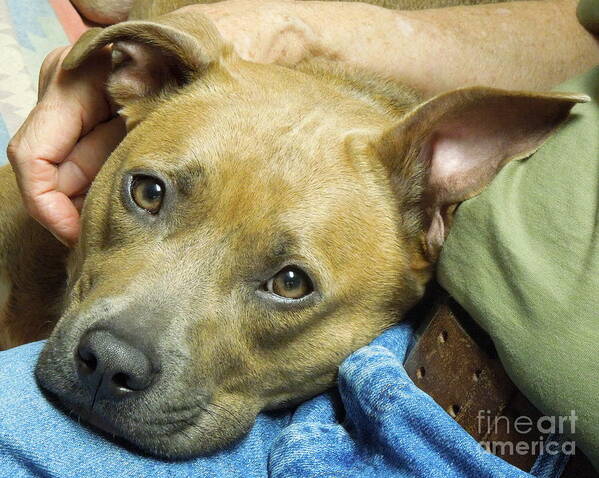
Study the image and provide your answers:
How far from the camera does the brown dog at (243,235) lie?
1.82 m

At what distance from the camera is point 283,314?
2.02 m

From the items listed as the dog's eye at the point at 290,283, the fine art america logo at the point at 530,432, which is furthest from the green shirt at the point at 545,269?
the dog's eye at the point at 290,283

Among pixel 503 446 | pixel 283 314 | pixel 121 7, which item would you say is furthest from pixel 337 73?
pixel 121 7

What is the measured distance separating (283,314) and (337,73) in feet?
3.61

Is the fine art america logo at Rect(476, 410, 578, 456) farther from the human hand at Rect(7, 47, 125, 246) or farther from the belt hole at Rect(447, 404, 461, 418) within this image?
the human hand at Rect(7, 47, 125, 246)

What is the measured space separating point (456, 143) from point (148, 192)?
3.14ft

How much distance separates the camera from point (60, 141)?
253 cm

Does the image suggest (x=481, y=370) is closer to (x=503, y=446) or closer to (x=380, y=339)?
(x=503, y=446)

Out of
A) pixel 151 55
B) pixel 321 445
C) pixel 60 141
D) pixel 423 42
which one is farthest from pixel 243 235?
pixel 423 42

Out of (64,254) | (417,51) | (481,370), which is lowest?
(64,254)

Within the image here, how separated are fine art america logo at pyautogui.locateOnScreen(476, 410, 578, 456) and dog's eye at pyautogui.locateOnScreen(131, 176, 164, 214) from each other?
110cm

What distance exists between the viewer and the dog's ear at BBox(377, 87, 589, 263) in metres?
1.90

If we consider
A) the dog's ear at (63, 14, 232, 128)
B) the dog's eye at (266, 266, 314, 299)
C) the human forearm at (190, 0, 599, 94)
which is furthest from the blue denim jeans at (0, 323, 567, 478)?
the human forearm at (190, 0, 599, 94)

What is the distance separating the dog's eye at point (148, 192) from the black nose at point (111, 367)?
469 millimetres
